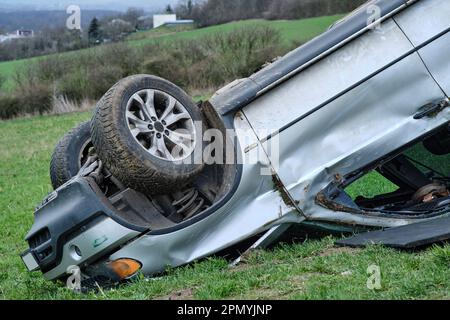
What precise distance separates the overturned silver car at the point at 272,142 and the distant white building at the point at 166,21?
3767 centimetres

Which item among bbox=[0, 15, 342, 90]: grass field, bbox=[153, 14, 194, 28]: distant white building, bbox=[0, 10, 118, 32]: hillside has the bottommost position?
bbox=[0, 15, 342, 90]: grass field

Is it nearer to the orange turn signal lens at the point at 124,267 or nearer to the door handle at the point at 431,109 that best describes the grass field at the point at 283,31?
the door handle at the point at 431,109

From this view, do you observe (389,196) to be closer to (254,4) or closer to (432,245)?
(432,245)

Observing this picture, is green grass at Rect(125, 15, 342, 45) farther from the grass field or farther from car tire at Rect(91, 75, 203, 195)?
car tire at Rect(91, 75, 203, 195)

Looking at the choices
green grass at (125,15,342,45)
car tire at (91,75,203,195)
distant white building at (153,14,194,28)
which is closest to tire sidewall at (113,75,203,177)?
car tire at (91,75,203,195)

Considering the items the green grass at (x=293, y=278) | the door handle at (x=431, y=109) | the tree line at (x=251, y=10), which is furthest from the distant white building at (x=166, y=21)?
the door handle at (x=431, y=109)

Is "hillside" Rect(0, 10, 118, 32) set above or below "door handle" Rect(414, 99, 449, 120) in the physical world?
above

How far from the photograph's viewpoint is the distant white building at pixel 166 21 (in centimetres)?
4376

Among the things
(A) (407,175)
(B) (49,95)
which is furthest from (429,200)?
(B) (49,95)

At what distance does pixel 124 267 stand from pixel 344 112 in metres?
1.89

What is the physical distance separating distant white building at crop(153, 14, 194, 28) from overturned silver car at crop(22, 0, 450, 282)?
37.7 meters

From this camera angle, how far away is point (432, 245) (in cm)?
519

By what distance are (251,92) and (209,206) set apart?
87 cm

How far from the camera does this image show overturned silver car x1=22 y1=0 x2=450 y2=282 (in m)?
5.66
